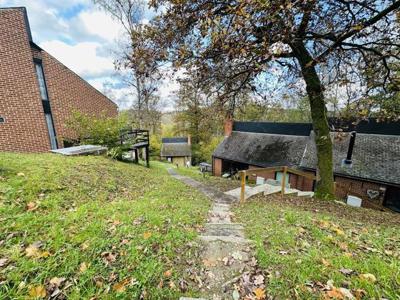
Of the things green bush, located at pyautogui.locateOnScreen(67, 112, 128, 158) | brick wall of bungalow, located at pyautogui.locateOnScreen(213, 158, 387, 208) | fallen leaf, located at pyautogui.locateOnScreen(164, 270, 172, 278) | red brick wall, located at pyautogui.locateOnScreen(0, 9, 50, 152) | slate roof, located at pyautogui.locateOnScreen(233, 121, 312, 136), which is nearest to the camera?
fallen leaf, located at pyautogui.locateOnScreen(164, 270, 172, 278)

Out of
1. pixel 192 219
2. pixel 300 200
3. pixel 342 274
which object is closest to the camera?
pixel 342 274

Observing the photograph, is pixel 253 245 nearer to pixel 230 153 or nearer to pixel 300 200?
pixel 300 200

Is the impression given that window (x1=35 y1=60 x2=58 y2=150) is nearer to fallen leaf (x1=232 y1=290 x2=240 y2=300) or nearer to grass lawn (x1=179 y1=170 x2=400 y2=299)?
grass lawn (x1=179 y1=170 x2=400 y2=299)

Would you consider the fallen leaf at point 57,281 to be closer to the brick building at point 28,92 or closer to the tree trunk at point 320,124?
the tree trunk at point 320,124

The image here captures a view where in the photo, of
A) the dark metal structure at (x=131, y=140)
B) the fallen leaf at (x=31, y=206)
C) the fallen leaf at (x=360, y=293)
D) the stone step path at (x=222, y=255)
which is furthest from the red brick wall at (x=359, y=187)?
the fallen leaf at (x=31, y=206)

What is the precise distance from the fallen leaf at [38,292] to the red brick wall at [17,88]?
11399 millimetres

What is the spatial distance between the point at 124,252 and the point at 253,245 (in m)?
1.82

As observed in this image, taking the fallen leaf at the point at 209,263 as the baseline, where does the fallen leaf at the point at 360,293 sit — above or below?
above

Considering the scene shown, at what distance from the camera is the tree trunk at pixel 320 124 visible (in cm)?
669

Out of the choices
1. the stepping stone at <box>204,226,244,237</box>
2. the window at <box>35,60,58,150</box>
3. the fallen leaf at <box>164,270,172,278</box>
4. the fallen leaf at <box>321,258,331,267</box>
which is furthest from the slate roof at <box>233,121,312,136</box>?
the fallen leaf at <box>164,270,172,278</box>

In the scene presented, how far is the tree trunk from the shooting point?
669 cm

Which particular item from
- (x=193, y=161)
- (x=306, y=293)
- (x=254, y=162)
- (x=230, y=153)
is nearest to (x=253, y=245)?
(x=306, y=293)

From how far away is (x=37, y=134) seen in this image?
441 inches

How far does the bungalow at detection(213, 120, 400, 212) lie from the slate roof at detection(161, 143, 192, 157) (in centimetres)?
1404
